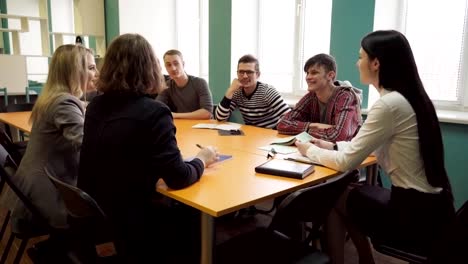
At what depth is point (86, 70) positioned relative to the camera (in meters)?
1.95

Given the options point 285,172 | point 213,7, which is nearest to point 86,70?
point 285,172

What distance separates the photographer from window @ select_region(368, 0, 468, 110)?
9.43ft

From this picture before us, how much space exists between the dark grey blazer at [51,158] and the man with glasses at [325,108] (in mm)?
1345

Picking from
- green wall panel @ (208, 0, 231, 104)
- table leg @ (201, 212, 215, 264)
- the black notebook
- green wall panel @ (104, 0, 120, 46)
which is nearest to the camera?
table leg @ (201, 212, 215, 264)

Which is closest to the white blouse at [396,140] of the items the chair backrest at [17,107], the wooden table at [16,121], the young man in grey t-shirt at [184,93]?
the young man in grey t-shirt at [184,93]

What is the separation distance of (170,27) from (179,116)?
9.96 feet

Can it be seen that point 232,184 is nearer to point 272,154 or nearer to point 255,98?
point 272,154

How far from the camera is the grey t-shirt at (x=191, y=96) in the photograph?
3529mm

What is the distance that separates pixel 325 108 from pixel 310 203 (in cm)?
130

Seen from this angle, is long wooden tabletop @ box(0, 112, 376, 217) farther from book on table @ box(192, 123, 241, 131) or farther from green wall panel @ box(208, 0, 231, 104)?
green wall panel @ box(208, 0, 231, 104)

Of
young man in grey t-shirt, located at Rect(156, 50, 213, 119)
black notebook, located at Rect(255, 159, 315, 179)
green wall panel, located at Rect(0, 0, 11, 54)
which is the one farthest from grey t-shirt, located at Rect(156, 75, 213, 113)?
green wall panel, located at Rect(0, 0, 11, 54)

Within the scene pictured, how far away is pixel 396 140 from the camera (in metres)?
1.61

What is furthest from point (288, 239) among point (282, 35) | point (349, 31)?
point (282, 35)

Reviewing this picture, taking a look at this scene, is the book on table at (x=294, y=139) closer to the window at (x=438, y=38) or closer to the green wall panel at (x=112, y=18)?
the window at (x=438, y=38)
